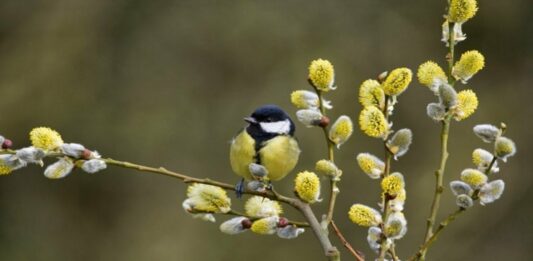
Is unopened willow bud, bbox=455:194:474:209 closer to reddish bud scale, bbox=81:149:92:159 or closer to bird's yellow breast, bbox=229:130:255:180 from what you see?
reddish bud scale, bbox=81:149:92:159

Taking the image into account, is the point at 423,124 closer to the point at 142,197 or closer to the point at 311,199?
the point at 142,197

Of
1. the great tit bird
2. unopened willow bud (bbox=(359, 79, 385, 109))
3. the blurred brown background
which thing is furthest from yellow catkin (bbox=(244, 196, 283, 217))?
the blurred brown background

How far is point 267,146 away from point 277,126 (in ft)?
0.44

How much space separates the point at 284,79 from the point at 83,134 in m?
1.49

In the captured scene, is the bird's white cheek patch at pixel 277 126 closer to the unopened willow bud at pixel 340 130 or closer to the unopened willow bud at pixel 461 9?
the unopened willow bud at pixel 340 130

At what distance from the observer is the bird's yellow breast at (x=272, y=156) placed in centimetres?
226

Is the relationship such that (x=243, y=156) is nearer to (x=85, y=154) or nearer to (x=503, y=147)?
(x=85, y=154)

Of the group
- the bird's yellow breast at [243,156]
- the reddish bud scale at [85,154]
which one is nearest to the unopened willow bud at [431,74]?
the reddish bud scale at [85,154]

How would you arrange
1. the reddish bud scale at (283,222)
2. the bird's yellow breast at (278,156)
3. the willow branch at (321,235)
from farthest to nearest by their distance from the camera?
1. the bird's yellow breast at (278,156)
2. the reddish bud scale at (283,222)
3. the willow branch at (321,235)

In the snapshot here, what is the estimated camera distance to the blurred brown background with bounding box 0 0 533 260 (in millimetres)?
5898

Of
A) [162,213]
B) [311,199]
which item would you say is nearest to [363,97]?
[311,199]

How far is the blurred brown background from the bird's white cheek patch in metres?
3.25

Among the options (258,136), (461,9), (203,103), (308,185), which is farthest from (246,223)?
(203,103)

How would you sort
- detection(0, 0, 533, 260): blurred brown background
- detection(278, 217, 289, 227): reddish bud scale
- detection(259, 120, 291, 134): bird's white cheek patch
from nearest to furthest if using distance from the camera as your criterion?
detection(278, 217, 289, 227): reddish bud scale
detection(259, 120, 291, 134): bird's white cheek patch
detection(0, 0, 533, 260): blurred brown background
